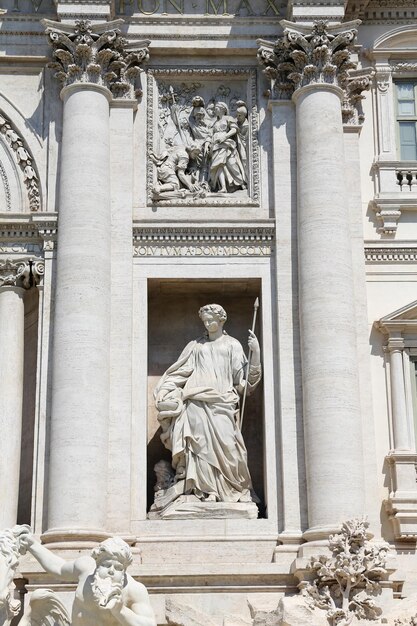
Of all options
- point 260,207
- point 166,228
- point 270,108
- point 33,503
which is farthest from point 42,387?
point 270,108

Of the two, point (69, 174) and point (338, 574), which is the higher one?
point (69, 174)

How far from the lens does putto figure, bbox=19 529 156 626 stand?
15.2 m

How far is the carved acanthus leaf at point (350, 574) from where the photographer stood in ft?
60.8

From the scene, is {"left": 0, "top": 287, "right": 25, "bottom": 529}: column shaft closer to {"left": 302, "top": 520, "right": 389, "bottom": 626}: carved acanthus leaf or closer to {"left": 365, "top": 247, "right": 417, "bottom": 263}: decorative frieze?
{"left": 302, "top": 520, "right": 389, "bottom": 626}: carved acanthus leaf

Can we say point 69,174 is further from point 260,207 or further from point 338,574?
point 338,574

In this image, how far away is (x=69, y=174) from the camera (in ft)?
70.3

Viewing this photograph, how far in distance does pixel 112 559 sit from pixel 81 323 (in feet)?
19.4

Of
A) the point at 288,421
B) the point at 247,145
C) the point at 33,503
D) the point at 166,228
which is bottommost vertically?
the point at 33,503

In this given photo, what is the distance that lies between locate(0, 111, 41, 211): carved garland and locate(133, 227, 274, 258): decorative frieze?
75.0 inches

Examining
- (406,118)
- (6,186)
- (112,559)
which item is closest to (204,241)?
(6,186)

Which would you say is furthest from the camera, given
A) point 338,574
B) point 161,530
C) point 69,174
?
point 69,174

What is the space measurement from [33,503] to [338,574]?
4.91 meters

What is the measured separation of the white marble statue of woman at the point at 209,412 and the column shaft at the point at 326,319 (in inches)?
46.1

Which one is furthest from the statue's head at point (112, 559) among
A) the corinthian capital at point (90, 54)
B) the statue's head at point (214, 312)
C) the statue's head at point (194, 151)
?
the corinthian capital at point (90, 54)
